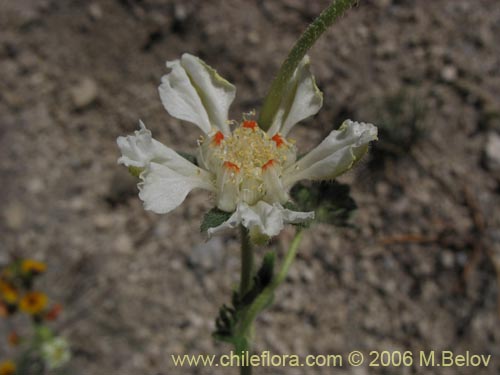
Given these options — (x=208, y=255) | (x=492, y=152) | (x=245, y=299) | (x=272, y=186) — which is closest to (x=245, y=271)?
(x=245, y=299)

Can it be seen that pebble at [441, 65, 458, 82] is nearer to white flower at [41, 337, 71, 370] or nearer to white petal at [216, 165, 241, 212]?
white petal at [216, 165, 241, 212]

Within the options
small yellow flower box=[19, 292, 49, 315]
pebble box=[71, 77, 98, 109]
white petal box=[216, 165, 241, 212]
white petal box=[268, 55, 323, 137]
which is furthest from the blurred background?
white petal box=[216, 165, 241, 212]

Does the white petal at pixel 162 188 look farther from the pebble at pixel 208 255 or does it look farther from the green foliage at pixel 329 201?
the pebble at pixel 208 255

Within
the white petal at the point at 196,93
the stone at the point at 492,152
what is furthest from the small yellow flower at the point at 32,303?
the stone at the point at 492,152

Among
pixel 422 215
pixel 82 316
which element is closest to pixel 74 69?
pixel 82 316

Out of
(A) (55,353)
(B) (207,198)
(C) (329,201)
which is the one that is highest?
(C) (329,201)

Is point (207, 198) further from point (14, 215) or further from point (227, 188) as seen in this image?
point (14, 215)
